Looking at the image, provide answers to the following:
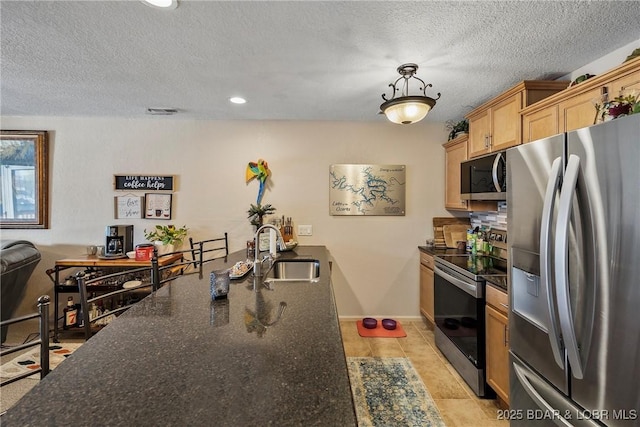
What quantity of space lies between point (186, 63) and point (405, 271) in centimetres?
300

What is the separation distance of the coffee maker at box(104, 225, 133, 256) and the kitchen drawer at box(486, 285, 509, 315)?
3533 millimetres

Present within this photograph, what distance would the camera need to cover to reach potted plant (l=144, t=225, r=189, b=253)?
319 centimetres

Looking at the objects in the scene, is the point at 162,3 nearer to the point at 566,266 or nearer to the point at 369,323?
the point at 566,266

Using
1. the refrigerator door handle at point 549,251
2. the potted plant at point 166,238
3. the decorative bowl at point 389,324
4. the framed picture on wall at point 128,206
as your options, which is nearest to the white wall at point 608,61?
the refrigerator door handle at point 549,251

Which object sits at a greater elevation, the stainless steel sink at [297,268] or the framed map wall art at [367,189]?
the framed map wall art at [367,189]

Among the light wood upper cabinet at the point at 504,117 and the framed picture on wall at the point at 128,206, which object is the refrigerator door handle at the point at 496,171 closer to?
the light wood upper cabinet at the point at 504,117

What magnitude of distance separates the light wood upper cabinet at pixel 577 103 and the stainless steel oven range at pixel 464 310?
105 centimetres

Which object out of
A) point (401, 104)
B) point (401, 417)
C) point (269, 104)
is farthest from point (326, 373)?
point (269, 104)

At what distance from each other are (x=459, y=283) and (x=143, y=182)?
3490 mm

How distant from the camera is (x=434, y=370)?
2455 millimetres

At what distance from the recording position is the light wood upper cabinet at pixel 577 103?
1456 mm

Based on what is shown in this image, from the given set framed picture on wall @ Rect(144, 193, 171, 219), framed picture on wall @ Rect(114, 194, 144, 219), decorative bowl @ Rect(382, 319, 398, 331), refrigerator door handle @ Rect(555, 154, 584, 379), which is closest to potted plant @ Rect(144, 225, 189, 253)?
framed picture on wall @ Rect(144, 193, 171, 219)

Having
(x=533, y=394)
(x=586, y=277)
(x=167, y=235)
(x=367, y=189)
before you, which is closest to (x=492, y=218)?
(x=367, y=189)

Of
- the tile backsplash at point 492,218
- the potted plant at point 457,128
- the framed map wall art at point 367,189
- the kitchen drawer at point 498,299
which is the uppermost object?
the potted plant at point 457,128
